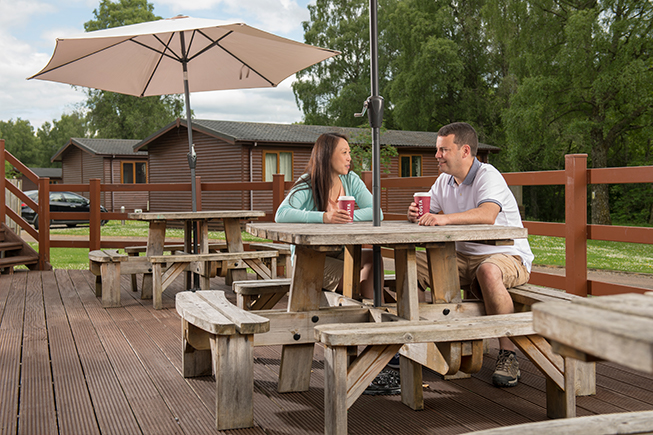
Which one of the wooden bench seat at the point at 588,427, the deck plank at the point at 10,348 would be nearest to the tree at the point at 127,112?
the deck plank at the point at 10,348

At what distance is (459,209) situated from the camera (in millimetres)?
3359

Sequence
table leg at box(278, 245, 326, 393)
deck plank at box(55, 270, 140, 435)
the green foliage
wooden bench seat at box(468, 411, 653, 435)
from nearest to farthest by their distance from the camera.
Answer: wooden bench seat at box(468, 411, 653, 435)
deck plank at box(55, 270, 140, 435)
table leg at box(278, 245, 326, 393)
the green foliage

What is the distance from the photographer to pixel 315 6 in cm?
3791

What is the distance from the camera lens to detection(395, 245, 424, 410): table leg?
8.73 ft

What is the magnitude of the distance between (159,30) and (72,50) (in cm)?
95

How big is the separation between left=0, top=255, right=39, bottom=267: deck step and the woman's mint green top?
5.44 metres

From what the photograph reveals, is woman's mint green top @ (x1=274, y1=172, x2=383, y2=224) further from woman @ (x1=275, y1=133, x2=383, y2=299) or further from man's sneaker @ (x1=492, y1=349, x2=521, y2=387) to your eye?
man's sneaker @ (x1=492, y1=349, x2=521, y2=387)

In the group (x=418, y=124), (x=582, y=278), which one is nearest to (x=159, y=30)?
(x=582, y=278)

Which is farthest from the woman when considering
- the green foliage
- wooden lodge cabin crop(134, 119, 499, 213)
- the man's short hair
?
the green foliage

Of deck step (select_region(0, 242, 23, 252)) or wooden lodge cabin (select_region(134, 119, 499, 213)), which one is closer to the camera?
deck step (select_region(0, 242, 23, 252))

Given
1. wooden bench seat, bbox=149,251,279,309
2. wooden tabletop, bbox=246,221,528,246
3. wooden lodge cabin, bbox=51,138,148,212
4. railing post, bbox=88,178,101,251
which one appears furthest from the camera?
wooden lodge cabin, bbox=51,138,148,212

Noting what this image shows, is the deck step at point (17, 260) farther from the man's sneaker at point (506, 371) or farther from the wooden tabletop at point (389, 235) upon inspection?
the man's sneaker at point (506, 371)

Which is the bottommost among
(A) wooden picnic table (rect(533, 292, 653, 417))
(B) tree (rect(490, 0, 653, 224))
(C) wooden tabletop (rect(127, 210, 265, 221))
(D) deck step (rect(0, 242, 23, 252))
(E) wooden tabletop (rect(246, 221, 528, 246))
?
(D) deck step (rect(0, 242, 23, 252))

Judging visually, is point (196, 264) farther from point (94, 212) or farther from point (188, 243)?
point (94, 212)
